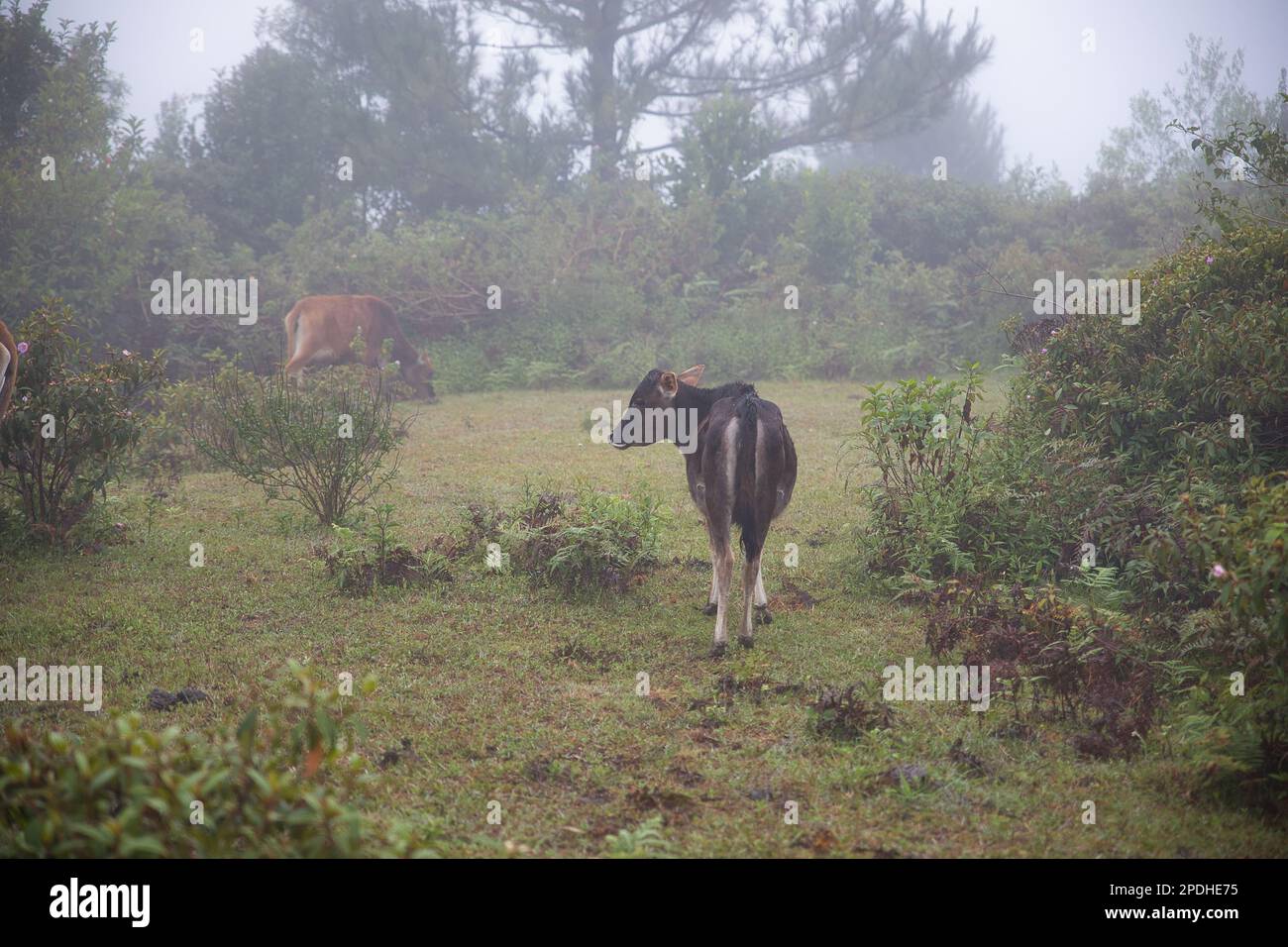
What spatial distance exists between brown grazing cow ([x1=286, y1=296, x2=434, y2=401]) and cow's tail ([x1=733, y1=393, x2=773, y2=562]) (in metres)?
9.54

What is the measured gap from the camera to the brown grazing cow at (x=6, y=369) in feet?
23.6

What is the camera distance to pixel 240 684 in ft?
18.1

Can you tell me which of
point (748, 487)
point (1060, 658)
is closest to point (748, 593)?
point (748, 487)

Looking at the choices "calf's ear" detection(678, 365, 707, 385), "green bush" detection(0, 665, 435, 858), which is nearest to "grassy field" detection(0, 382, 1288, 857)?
"green bush" detection(0, 665, 435, 858)

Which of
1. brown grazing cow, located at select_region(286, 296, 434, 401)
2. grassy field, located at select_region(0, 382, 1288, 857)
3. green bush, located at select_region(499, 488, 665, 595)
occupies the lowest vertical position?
grassy field, located at select_region(0, 382, 1288, 857)

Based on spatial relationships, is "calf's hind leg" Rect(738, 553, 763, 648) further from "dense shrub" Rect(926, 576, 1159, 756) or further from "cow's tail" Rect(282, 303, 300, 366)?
"cow's tail" Rect(282, 303, 300, 366)

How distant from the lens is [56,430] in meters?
7.57

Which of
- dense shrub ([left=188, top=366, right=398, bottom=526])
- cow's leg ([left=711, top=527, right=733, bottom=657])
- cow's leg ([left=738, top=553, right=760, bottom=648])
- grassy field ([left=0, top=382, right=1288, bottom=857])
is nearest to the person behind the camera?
grassy field ([left=0, top=382, right=1288, bottom=857])

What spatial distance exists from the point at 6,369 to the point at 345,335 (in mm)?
8073

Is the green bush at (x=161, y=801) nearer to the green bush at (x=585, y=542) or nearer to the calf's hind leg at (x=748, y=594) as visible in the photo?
the calf's hind leg at (x=748, y=594)

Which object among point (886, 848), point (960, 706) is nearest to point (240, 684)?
point (886, 848)

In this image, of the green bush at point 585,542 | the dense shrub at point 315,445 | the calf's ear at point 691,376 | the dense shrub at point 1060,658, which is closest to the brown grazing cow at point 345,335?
the dense shrub at point 315,445

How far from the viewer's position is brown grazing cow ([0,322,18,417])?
7.19m
